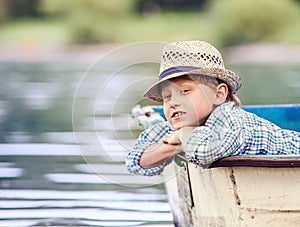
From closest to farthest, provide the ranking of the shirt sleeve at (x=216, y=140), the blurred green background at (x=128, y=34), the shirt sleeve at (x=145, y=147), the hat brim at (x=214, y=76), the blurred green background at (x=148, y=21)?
the shirt sleeve at (x=216, y=140)
the hat brim at (x=214, y=76)
the shirt sleeve at (x=145, y=147)
the blurred green background at (x=128, y=34)
the blurred green background at (x=148, y=21)

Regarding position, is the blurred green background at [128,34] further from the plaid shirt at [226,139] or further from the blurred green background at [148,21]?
the plaid shirt at [226,139]

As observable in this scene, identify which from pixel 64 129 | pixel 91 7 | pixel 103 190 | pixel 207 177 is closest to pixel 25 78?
pixel 64 129

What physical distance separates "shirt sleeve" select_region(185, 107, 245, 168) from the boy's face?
0.28ft

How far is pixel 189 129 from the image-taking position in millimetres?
4051

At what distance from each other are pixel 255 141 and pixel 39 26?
3587 cm

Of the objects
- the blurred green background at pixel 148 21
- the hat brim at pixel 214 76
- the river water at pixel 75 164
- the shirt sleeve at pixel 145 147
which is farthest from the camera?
the blurred green background at pixel 148 21

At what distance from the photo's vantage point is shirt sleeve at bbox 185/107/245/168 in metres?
3.93

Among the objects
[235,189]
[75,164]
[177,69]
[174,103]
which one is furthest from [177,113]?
[75,164]

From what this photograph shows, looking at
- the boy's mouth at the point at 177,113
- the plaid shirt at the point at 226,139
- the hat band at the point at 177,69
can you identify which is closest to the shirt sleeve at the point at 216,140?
the plaid shirt at the point at 226,139

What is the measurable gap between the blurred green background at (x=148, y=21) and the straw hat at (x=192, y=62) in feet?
94.5

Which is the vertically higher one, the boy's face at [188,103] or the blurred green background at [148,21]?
the blurred green background at [148,21]

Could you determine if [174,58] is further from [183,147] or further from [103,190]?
[103,190]

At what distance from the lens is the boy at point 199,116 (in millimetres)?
3967

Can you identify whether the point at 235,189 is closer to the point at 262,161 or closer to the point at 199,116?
the point at 262,161
